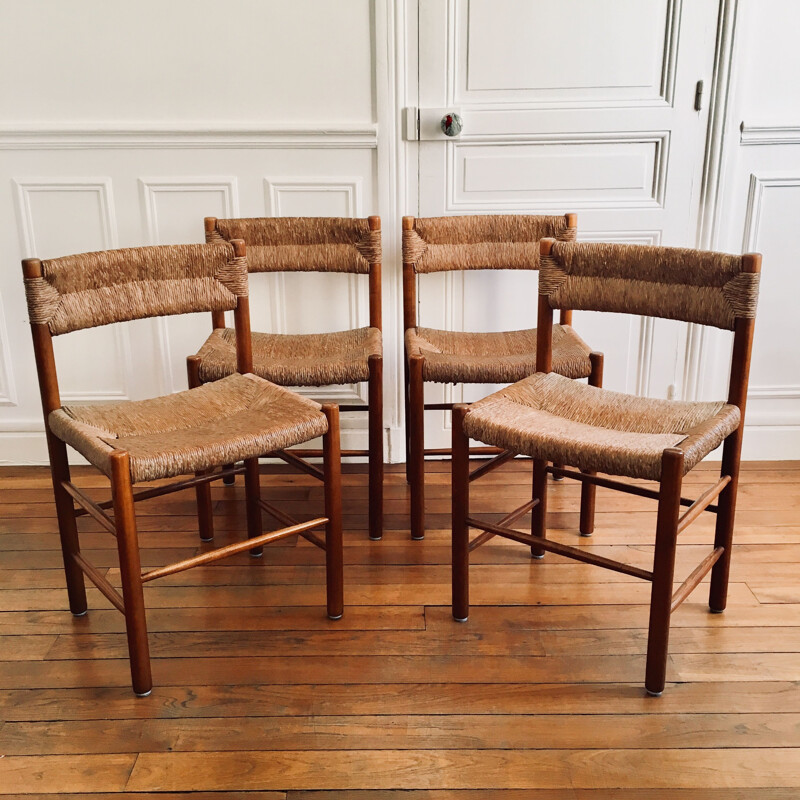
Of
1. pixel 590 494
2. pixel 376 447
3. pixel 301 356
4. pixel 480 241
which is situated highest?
pixel 480 241

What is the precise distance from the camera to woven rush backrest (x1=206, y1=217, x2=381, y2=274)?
2428 mm

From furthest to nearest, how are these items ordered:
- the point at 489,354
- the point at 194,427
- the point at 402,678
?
the point at 489,354
the point at 194,427
the point at 402,678

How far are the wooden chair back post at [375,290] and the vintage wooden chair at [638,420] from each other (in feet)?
2.03

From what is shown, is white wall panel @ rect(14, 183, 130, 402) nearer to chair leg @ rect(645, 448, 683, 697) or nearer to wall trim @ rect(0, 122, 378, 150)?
wall trim @ rect(0, 122, 378, 150)

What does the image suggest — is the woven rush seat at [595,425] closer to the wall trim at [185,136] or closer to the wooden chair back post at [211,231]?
the wooden chair back post at [211,231]

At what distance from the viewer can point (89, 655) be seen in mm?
1800

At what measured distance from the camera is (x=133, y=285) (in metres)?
1.89

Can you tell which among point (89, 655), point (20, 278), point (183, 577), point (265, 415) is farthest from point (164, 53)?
point (89, 655)

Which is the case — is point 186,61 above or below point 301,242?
above

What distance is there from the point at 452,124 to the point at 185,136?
31.0 inches

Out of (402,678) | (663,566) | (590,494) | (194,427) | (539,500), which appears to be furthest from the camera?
(590,494)

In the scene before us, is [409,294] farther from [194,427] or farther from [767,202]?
[767,202]

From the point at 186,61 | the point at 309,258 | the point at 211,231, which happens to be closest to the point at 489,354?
the point at 309,258

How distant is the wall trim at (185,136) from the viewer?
2.54m
